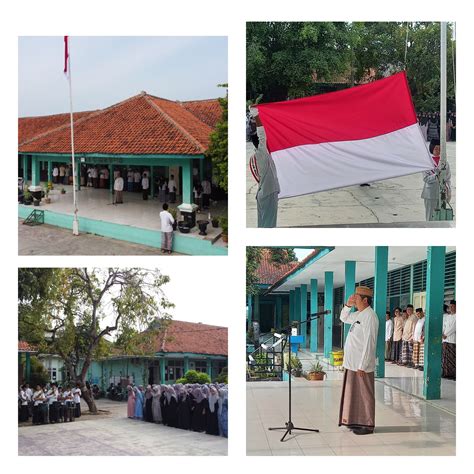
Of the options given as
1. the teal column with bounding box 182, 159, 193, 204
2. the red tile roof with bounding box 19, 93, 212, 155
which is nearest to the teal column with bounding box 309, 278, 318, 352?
the red tile roof with bounding box 19, 93, 212, 155

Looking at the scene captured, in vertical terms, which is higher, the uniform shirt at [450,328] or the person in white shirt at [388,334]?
the uniform shirt at [450,328]

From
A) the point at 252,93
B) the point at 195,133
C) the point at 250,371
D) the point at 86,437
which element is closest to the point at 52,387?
the point at 86,437

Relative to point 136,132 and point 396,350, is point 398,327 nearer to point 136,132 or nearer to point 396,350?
point 396,350

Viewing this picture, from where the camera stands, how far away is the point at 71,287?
7.94 m

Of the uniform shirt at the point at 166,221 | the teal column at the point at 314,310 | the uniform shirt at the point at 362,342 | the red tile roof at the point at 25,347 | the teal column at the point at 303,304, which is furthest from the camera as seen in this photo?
the teal column at the point at 303,304

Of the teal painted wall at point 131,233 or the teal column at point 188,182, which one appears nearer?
the teal painted wall at point 131,233

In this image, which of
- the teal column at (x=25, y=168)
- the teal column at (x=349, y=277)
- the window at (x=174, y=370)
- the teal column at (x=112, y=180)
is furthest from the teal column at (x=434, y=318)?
the teal column at (x=25, y=168)

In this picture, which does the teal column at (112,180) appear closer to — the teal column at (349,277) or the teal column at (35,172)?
the teal column at (35,172)

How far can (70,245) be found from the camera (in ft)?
27.9

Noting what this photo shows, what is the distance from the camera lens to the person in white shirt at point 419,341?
8234 millimetres

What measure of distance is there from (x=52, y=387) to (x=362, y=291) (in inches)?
193

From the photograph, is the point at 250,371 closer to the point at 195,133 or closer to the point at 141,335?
the point at 141,335

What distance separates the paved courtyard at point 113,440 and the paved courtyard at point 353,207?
→ 223cm

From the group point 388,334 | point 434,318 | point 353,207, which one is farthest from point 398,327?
point 434,318
